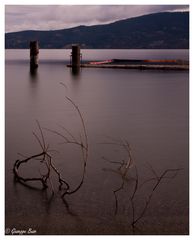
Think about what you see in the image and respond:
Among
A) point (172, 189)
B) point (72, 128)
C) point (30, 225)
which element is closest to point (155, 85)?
point (72, 128)

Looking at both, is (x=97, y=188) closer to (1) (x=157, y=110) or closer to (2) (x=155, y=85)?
(1) (x=157, y=110)

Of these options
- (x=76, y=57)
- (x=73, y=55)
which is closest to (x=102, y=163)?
(x=73, y=55)

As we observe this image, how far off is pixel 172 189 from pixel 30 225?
2.21 meters

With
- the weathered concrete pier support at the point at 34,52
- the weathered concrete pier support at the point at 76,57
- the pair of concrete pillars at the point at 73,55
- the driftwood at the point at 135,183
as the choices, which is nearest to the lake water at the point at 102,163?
the driftwood at the point at 135,183

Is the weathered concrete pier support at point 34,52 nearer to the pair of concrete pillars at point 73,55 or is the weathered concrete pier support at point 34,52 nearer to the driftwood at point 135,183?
the pair of concrete pillars at point 73,55

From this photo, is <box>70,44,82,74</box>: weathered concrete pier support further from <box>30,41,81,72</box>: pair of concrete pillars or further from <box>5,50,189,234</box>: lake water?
<box>5,50,189,234</box>: lake water

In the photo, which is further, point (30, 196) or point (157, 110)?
point (157, 110)

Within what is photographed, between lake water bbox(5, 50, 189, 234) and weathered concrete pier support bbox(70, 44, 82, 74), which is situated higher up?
weathered concrete pier support bbox(70, 44, 82, 74)

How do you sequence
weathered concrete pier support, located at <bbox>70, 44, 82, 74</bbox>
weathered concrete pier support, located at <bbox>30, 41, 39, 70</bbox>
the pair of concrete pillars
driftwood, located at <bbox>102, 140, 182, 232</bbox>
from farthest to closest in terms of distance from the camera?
weathered concrete pier support, located at <bbox>70, 44, 82, 74</bbox> → the pair of concrete pillars → weathered concrete pier support, located at <bbox>30, 41, 39, 70</bbox> → driftwood, located at <bbox>102, 140, 182, 232</bbox>

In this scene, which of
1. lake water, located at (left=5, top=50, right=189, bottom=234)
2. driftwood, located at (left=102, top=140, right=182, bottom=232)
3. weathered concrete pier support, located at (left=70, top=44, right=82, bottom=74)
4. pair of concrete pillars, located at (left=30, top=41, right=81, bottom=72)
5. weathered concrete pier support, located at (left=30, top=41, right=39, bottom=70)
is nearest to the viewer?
lake water, located at (left=5, top=50, right=189, bottom=234)

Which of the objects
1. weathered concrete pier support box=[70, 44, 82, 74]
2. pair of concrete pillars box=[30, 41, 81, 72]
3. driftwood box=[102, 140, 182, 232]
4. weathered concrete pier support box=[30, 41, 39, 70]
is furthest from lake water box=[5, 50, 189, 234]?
weathered concrete pier support box=[70, 44, 82, 74]

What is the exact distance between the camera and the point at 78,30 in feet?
579

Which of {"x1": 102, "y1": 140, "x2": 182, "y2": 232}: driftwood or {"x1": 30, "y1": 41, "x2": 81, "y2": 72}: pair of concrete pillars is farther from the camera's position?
{"x1": 30, "y1": 41, "x2": 81, "y2": 72}: pair of concrete pillars

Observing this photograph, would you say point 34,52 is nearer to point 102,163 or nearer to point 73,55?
point 73,55
